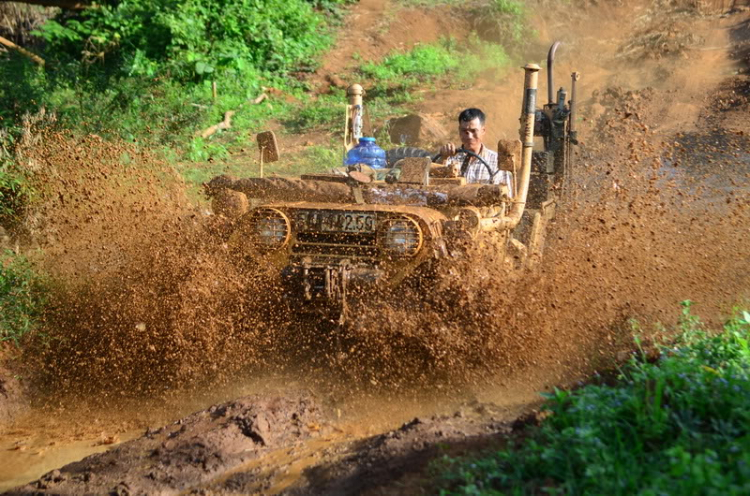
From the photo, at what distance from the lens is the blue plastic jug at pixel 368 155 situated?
5.89m

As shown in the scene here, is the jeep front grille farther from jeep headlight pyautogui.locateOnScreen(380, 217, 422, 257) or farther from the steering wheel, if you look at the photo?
the steering wheel

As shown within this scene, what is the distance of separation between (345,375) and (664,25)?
58.7ft

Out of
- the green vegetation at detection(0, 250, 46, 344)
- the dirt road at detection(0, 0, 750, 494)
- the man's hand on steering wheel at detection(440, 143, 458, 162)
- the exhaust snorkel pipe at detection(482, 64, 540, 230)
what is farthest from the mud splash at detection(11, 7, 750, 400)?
the man's hand on steering wheel at detection(440, 143, 458, 162)

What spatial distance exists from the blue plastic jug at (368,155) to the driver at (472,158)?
519 mm

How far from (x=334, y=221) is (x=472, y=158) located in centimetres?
210

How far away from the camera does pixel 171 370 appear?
5.12m

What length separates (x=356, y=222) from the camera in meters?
4.75

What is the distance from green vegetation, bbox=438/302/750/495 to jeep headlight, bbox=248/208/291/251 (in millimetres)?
2118

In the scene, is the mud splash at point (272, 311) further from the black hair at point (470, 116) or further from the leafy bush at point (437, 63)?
the leafy bush at point (437, 63)

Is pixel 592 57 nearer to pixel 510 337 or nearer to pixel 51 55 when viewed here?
pixel 51 55

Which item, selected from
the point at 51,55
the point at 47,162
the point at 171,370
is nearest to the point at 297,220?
A: the point at 171,370

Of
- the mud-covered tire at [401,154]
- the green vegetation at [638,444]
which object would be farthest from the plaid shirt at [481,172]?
the green vegetation at [638,444]

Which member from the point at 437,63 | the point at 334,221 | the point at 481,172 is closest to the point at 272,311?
the point at 334,221

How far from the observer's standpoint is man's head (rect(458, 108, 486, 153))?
6656mm
